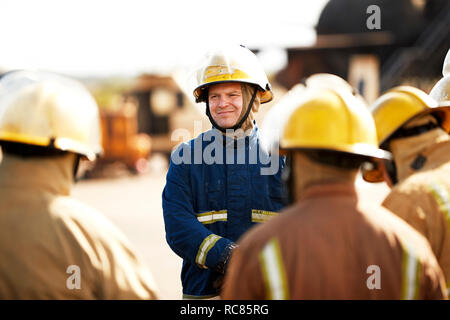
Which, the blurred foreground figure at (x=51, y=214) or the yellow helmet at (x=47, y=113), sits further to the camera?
the yellow helmet at (x=47, y=113)

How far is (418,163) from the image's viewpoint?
254cm

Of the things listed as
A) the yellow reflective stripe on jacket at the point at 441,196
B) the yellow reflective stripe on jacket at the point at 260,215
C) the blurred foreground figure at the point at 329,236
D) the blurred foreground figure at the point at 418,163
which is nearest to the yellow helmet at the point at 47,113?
the blurred foreground figure at the point at 329,236

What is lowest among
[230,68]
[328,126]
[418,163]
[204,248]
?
[204,248]

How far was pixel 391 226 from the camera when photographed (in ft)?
6.18

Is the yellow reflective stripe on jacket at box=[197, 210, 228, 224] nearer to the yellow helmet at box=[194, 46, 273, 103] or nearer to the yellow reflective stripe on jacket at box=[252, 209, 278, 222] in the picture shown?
the yellow reflective stripe on jacket at box=[252, 209, 278, 222]

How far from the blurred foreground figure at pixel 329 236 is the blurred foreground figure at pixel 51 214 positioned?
0.44 m

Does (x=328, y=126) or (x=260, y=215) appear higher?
(x=328, y=126)

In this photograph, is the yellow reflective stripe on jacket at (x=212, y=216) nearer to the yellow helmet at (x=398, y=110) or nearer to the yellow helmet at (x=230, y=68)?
the yellow helmet at (x=230, y=68)

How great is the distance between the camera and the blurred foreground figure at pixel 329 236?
1760 millimetres

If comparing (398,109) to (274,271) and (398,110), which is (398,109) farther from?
(274,271)

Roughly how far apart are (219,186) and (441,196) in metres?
1.20

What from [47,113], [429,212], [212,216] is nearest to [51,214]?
[47,113]
